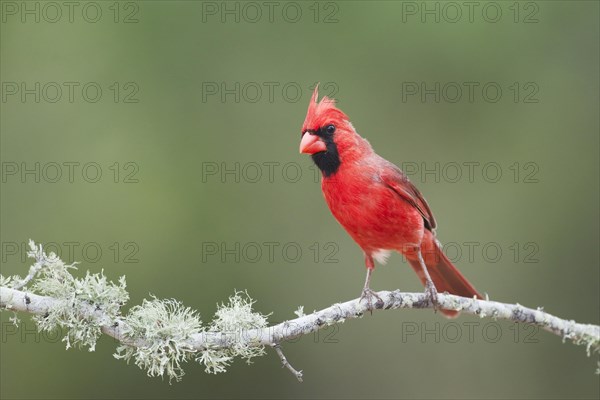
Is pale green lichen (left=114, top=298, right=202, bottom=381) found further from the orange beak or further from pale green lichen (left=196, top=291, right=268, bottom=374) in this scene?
the orange beak

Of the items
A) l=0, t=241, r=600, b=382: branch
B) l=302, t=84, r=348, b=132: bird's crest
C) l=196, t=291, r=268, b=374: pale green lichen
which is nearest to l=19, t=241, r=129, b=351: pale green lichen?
l=0, t=241, r=600, b=382: branch

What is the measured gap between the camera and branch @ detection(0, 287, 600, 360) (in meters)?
2.29

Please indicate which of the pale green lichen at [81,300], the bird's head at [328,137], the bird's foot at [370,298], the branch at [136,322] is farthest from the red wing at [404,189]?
the pale green lichen at [81,300]

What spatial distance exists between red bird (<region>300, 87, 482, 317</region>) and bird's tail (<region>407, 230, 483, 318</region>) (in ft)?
0.80

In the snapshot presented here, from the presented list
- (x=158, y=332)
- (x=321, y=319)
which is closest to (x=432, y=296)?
(x=321, y=319)

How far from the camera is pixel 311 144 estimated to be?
2922mm

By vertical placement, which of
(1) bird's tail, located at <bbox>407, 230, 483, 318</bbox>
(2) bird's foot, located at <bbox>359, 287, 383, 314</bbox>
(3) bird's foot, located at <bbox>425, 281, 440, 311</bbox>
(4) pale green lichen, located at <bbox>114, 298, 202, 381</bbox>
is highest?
(1) bird's tail, located at <bbox>407, 230, 483, 318</bbox>

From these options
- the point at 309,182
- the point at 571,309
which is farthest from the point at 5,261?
the point at 571,309

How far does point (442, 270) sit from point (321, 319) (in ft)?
3.38

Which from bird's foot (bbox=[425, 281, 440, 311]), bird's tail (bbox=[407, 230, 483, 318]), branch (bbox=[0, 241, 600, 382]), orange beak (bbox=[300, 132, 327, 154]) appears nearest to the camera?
branch (bbox=[0, 241, 600, 382])

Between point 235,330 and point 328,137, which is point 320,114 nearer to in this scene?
point 328,137

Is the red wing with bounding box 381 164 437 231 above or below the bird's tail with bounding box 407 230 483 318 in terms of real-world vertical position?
above

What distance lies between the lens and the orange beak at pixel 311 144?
2898 millimetres

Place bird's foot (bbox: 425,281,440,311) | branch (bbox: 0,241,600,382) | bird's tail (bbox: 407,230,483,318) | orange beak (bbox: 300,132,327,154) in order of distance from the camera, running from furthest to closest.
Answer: bird's tail (bbox: 407,230,483,318) < bird's foot (bbox: 425,281,440,311) < orange beak (bbox: 300,132,327,154) < branch (bbox: 0,241,600,382)
